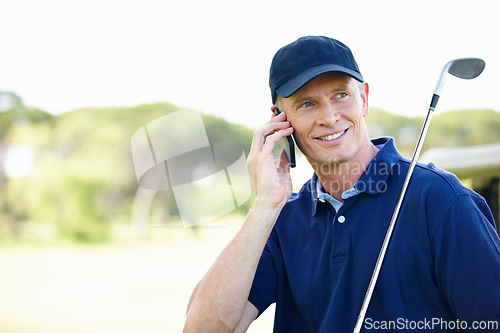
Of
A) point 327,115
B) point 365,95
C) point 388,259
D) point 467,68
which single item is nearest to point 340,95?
point 327,115

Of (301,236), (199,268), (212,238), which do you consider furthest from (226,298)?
(212,238)

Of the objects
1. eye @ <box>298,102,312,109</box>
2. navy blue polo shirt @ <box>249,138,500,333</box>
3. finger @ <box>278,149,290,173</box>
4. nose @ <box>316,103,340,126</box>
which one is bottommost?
navy blue polo shirt @ <box>249,138,500,333</box>

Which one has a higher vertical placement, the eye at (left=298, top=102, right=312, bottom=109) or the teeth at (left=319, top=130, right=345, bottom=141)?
the eye at (left=298, top=102, right=312, bottom=109)

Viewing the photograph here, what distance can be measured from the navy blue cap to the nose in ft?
0.41

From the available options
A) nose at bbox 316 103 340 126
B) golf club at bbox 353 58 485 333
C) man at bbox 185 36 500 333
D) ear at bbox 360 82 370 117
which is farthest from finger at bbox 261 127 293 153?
golf club at bbox 353 58 485 333

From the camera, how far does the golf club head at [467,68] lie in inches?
67.9

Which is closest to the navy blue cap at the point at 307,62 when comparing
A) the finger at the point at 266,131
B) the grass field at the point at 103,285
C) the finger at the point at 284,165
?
the finger at the point at 266,131

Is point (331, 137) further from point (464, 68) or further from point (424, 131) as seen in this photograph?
point (464, 68)

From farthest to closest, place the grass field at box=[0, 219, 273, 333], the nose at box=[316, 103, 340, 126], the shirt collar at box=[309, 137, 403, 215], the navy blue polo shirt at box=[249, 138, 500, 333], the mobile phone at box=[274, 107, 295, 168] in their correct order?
the grass field at box=[0, 219, 273, 333]
the mobile phone at box=[274, 107, 295, 168]
the nose at box=[316, 103, 340, 126]
the shirt collar at box=[309, 137, 403, 215]
the navy blue polo shirt at box=[249, 138, 500, 333]

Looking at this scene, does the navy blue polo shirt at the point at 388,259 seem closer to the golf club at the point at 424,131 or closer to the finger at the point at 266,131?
the golf club at the point at 424,131

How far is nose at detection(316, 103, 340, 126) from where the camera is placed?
5.97 ft

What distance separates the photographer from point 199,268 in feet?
67.1

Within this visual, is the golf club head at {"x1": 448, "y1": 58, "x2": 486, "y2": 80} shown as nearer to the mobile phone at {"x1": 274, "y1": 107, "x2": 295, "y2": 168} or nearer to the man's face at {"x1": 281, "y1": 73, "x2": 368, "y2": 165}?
the man's face at {"x1": 281, "y1": 73, "x2": 368, "y2": 165}

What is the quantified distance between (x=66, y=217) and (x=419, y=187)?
35.5 metres
